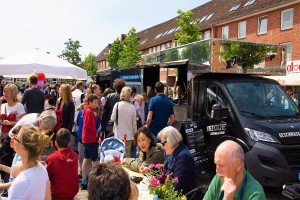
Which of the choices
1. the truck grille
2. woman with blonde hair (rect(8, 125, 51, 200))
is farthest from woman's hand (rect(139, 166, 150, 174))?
the truck grille

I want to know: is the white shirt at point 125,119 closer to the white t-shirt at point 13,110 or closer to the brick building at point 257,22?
the white t-shirt at point 13,110

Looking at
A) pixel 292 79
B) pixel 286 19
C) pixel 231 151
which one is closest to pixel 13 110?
pixel 231 151

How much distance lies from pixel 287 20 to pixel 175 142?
26.7 m

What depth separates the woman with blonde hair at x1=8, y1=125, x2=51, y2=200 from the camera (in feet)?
9.52

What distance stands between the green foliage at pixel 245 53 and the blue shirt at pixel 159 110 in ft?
5.35

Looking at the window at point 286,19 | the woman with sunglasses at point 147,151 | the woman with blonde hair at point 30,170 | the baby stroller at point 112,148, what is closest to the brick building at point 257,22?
the window at point 286,19

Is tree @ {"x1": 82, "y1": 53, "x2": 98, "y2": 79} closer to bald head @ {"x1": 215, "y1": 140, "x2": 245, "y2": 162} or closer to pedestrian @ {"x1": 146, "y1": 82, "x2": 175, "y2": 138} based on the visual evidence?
pedestrian @ {"x1": 146, "y1": 82, "x2": 175, "y2": 138}

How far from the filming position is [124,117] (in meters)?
7.15

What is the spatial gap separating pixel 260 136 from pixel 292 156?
61 centimetres

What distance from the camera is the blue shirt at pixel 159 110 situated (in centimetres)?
758

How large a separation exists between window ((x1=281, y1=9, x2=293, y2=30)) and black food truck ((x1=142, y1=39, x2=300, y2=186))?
22.1 m

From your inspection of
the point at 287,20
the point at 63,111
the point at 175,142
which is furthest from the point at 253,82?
the point at 287,20

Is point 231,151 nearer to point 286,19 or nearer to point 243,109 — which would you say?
point 243,109

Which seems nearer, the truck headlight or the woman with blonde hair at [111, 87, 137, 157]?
the truck headlight
